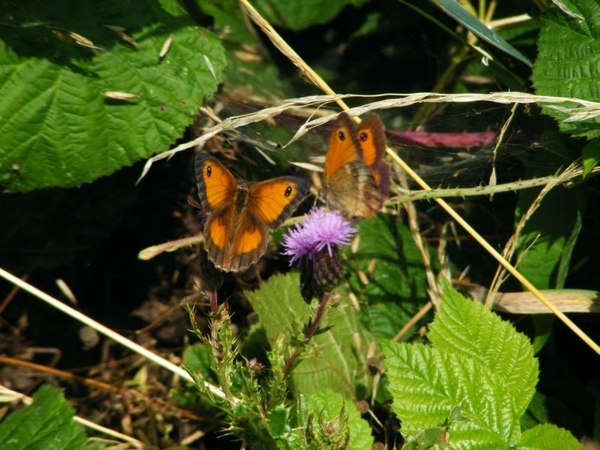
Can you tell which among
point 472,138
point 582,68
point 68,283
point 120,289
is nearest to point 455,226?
point 472,138

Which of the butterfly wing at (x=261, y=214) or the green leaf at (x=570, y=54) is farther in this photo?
the green leaf at (x=570, y=54)

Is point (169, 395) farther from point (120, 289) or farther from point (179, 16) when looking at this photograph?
point (179, 16)

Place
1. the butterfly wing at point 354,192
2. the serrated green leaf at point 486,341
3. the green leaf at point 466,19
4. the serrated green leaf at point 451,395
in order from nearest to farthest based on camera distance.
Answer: the serrated green leaf at point 451,395 < the serrated green leaf at point 486,341 < the butterfly wing at point 354,192 < the green leaf at point 466,19

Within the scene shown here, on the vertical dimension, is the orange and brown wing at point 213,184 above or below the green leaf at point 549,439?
above

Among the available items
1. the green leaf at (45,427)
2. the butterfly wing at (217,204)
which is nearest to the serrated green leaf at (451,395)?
Result: the butterfly wing at (217,204)

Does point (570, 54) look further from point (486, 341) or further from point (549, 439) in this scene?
point (549, 439)

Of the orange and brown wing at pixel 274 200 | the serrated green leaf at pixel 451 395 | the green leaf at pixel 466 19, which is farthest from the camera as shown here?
the green leaf at pixel 466 19

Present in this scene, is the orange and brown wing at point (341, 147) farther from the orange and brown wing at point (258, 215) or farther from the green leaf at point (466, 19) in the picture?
the green leaf at point (466, 19)
